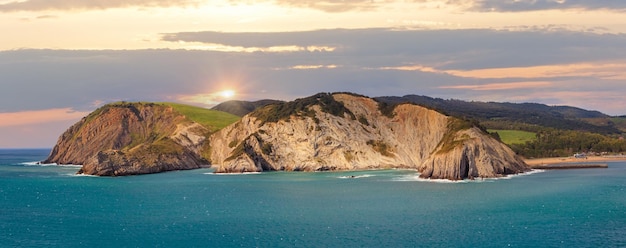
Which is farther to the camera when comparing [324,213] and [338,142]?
[338,142]

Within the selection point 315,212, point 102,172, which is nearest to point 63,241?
point 315,212

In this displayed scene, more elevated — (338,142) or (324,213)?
(338,142)

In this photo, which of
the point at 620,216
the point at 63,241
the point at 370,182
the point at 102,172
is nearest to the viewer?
the point at 63,241

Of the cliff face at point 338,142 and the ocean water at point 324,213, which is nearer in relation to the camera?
the ocean water at point 324,213

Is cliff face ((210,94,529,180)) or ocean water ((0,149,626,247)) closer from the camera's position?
ocean water ((0,149,626,247))

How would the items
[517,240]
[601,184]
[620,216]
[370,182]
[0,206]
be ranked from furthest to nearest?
[370,182] < [601,184] < [0,206] < [620,216] < [517,240]

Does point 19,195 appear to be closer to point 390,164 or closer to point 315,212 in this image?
point 315,212

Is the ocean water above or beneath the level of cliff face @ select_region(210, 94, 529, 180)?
beneath

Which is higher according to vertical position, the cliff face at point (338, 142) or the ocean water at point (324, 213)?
the cliff face at point (338, 142)
